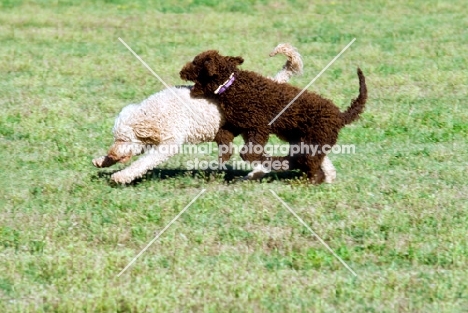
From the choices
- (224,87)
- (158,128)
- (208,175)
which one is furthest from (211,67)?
(208,175)

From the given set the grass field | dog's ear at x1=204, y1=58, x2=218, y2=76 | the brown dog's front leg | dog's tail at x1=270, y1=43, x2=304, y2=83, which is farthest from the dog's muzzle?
the grass field

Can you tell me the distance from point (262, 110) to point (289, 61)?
75 cm

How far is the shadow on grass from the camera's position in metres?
8.00

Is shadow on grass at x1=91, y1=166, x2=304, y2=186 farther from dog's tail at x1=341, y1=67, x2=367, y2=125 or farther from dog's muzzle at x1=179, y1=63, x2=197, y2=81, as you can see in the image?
dog's muzzle at x1=179, y1=63, x2=197, y2=81

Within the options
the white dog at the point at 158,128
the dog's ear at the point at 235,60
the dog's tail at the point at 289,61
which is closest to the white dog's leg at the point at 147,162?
the white dog at the point at 158,128

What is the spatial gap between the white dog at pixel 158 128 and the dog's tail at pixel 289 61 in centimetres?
80

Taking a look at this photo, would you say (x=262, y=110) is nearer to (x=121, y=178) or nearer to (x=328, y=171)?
(x=328, y=171)

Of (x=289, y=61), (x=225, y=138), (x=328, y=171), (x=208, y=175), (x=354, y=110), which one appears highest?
(x=289, y=61)

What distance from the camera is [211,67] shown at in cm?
749

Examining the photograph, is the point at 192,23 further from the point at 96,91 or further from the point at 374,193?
the point at 374,193

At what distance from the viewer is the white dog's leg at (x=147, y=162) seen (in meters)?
7.55

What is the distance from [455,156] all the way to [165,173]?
9.67 ft

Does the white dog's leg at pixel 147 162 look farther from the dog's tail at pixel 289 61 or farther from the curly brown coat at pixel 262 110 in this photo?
the dog's tail at pixel 289 61

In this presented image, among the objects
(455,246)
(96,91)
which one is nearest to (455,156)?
(455,246)
